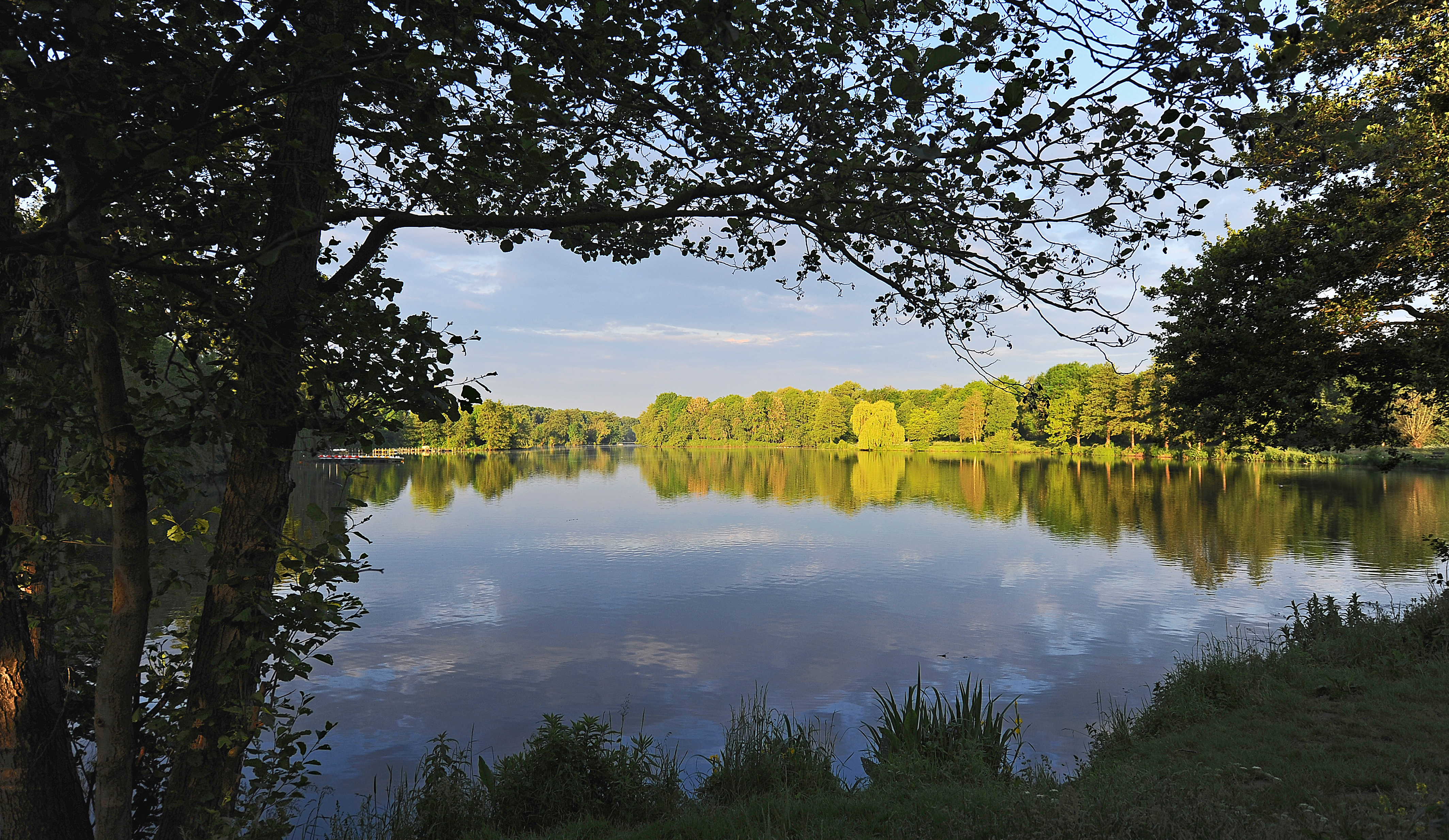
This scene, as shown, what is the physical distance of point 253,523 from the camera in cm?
458

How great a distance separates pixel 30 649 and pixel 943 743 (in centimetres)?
920

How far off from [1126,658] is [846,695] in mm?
6825

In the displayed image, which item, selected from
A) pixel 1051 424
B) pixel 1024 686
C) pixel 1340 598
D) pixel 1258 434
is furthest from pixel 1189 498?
pixel 1051 424

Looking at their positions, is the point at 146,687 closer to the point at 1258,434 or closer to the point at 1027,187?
the point at 1027,187

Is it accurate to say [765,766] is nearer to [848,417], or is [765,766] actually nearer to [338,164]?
[338,164]

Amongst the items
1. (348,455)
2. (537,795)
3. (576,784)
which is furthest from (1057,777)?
(348,455)

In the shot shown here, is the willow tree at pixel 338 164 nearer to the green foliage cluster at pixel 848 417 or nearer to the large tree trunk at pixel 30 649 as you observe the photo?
the large tree trunk at pixel 30 649

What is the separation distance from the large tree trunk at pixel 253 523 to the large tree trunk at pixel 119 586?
0.37 meters

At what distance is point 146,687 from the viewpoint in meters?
5.11

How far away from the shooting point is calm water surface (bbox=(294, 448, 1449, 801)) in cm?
1294

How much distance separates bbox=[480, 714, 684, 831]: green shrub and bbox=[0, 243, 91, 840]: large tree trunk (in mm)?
3856

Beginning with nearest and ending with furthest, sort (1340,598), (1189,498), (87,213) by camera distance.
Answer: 1. (87,213)
2. (1340,598)
3. (1189,498)

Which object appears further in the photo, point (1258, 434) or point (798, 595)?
point (798, 595)

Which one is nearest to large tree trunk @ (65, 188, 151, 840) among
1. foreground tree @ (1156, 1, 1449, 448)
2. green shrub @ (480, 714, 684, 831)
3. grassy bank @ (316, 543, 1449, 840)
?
grassy bank @ (316, 543, 1449, 840)
